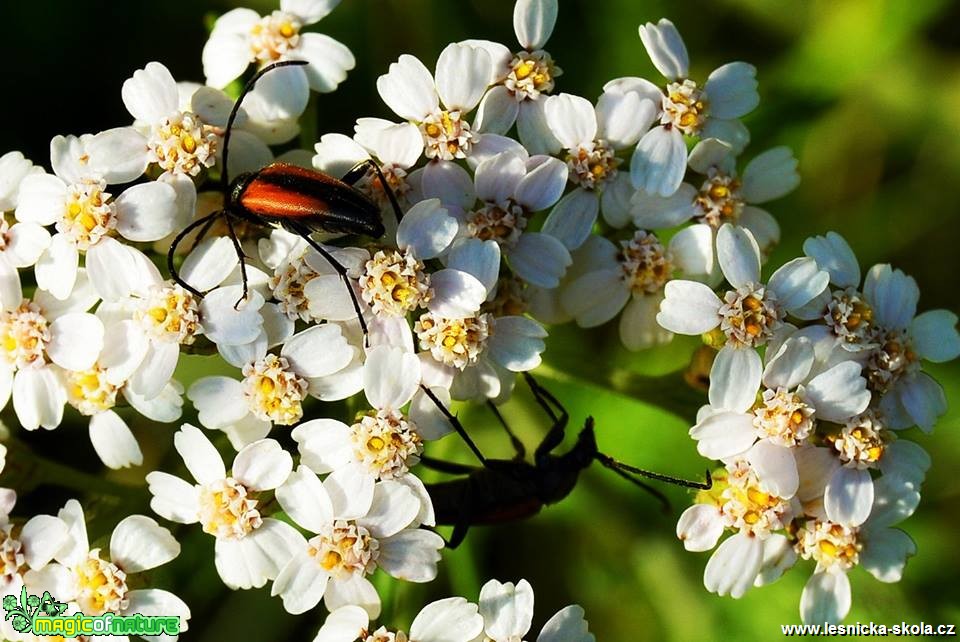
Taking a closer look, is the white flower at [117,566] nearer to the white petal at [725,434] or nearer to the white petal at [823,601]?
the white petal at [725,434]

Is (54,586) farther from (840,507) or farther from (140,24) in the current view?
(140,24)

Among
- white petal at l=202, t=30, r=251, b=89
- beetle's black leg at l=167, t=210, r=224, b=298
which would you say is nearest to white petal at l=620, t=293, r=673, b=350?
beetle's black leg at l=167, t=210, r=224, b=298

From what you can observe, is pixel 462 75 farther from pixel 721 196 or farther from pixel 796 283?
pixel 796 283

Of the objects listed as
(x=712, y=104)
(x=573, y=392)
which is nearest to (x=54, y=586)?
(x=573, y=392)

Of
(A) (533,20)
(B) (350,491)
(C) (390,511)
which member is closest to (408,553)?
(C) (390,511)

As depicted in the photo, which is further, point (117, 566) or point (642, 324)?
point (642, 324)

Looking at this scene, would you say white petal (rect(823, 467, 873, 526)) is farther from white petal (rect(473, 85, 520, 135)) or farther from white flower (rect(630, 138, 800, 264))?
white petal (rect(473, 85, 520, 135))
